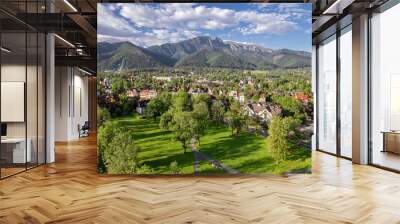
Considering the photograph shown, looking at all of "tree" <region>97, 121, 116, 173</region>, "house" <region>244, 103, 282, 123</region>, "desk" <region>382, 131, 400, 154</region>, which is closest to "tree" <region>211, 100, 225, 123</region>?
"house" <region>244, 103, 282, 123</region>

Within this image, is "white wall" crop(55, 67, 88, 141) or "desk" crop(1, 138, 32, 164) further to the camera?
"white wall" crop(55, 67, 88, 141)

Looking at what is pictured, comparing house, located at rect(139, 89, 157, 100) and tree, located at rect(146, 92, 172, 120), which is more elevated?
house, located at rect(139, 89, 157, 100)

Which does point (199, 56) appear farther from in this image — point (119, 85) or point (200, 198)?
point (200, 198)

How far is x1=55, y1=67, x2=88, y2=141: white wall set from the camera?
579 inches

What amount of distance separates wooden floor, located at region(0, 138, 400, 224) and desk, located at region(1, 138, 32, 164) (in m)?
0.30

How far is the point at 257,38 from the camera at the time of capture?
6.90m

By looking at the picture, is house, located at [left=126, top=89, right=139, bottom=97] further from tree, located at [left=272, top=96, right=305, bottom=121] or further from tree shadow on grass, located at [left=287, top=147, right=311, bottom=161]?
tree shadow on grass, located at [left=287, top=147, right=311, bottom=161]

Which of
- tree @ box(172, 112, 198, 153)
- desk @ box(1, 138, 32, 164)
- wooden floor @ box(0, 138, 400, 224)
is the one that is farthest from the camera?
tree @ box(172, 112, 198, 153)

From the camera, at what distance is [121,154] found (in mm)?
6641

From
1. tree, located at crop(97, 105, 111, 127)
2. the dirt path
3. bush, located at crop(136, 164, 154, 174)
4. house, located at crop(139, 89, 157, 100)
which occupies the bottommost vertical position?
bush, located at crop(136, 164, 154, 174)

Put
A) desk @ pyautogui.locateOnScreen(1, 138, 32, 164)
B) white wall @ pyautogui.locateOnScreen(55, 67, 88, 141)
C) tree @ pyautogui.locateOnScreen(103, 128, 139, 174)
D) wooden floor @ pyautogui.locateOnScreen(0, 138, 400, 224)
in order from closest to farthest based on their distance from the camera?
wooden floor @ pyautogui.locateOnScreen(0, 138, 400, 224) < desk @ pyautogui.locateOnScreen(1, 138, 32, 164) < tree @ pyautogui.locateOnScreen(103, 128, 139, 174) < white wall @ pyautogui.locateOnScreen(55, 67, 88, 141)

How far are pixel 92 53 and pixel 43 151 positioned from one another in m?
5.73

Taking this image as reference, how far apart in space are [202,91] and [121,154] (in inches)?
67.2

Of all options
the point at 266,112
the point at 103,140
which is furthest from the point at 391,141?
the point at 103,140
